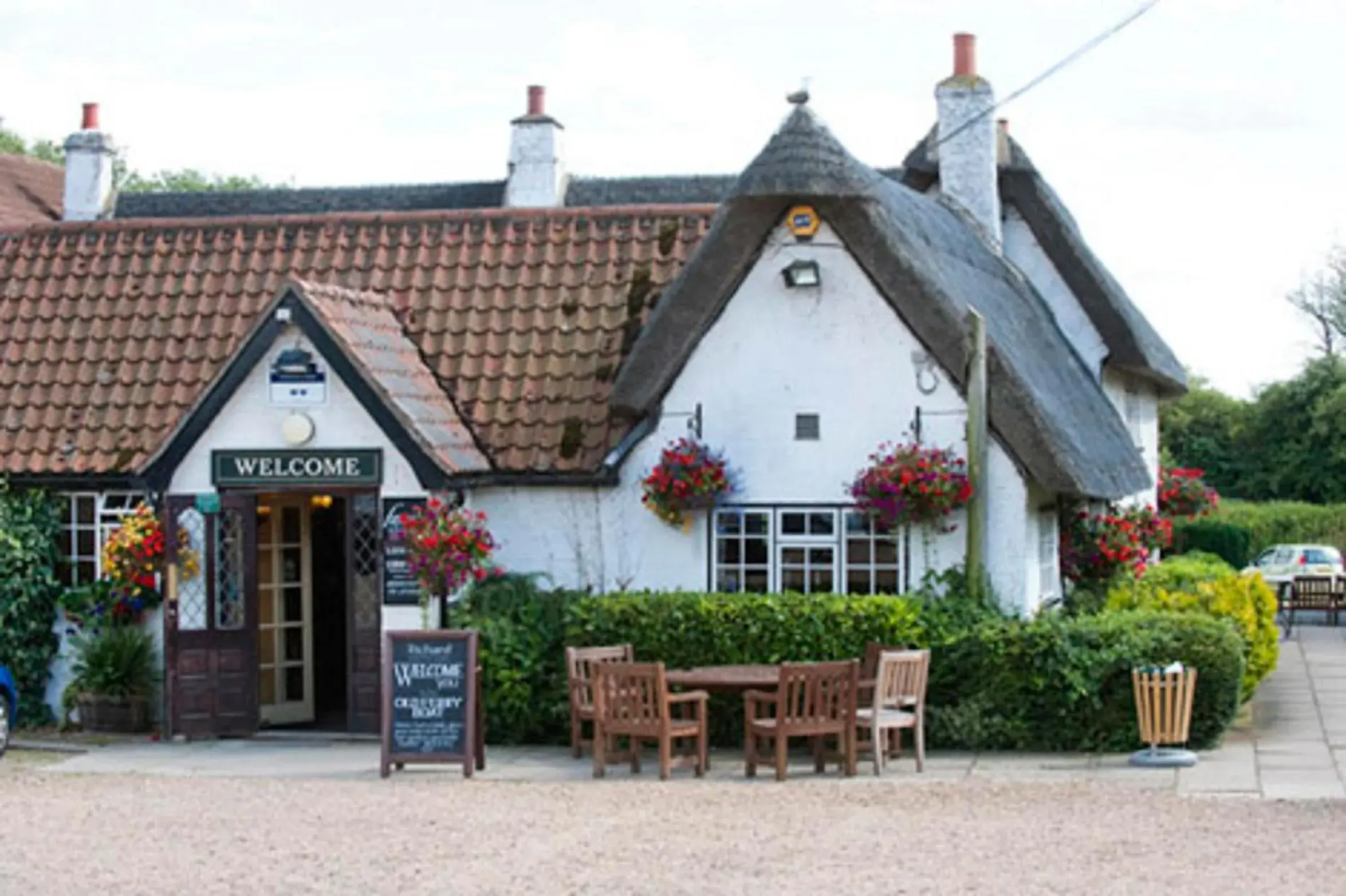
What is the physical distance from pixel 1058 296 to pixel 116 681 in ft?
37.2

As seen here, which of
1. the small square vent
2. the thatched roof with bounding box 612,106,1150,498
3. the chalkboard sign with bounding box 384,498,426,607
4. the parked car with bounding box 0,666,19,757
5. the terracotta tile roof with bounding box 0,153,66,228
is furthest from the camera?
the terracotta tile roof with bounding box 0,153,66,228

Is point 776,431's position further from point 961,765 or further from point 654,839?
point 654,839

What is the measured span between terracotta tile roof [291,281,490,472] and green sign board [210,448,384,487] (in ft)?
1.72

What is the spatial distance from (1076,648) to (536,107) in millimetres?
23188

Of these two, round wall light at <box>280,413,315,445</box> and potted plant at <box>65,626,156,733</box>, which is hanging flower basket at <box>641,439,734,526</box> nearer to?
round wall light at <box>280,413,315,445</box>

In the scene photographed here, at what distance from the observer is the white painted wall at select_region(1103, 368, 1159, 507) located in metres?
26.3

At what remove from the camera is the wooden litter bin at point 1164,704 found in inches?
703

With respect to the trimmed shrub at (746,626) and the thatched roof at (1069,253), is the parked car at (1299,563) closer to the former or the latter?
the thatched roof at (1069,253)

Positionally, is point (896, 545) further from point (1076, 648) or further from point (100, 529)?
point (100, 529)

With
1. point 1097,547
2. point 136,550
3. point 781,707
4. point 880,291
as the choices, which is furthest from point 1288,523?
point 781,707

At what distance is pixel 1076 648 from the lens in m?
18.5

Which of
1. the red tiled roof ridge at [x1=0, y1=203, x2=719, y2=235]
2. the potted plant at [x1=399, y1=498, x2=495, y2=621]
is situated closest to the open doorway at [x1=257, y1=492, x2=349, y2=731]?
the potted plant at [x1=399, y1=498, x2=495, y2=621]

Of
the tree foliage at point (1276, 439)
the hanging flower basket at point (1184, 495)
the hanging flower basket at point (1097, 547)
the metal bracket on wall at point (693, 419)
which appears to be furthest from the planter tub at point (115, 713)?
the tree foliage at point (1276, 439)

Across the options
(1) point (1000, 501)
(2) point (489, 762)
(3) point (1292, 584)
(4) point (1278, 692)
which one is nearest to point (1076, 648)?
(1) point (1000, 501)
